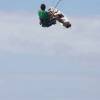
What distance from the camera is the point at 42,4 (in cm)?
7300

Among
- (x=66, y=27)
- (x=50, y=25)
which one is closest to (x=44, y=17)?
(x=50, y=25)

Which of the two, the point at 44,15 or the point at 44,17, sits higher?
the point at 44,15

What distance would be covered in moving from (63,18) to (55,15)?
7.11ft

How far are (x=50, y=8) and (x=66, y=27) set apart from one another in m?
6.57

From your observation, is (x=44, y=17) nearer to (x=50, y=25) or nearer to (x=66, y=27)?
(x=50, y=25)

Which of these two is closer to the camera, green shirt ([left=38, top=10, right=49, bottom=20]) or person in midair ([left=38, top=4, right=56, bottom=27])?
person in midair ([left=38, top=4, right=56, bottom=27])

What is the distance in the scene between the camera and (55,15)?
7288cm

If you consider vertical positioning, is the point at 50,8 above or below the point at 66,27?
above

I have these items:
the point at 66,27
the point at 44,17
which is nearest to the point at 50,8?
the point at 44,17

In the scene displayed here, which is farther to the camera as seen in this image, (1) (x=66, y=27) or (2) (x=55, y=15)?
(2) (x=55, y=15)

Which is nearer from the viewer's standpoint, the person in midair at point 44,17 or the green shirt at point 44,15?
the person in midair at point 44,17

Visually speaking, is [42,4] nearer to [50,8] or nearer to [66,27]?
[50,8]

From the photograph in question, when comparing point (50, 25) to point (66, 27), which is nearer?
point (66, 27)

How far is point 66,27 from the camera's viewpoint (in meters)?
68.1
